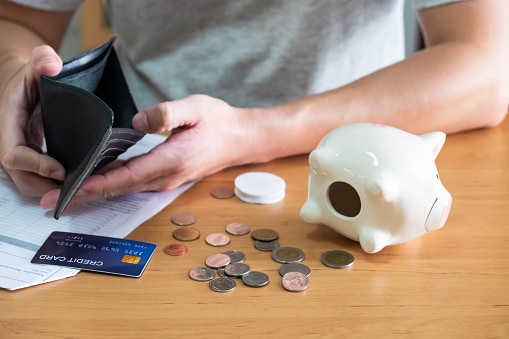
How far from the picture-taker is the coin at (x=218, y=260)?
2.50 ft

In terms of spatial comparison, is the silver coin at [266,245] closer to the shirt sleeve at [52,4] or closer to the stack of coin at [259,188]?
the stack of coin at [259,188]

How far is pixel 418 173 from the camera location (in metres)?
0.75

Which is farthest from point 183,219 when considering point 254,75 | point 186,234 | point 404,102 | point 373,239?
point 254,75

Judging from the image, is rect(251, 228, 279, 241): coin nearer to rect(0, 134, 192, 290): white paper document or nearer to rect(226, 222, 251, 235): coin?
rect(226, 222, 251, 235): coin

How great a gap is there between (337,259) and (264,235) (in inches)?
3.9

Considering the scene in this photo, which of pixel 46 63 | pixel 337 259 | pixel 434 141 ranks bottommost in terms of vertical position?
pixel 337 259

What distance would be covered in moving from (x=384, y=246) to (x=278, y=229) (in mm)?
140

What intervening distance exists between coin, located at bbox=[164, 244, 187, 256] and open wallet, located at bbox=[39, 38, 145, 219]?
126 millimetres

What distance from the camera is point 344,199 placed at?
80 centimetres

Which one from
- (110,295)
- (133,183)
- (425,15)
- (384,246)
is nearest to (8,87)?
(133,183)

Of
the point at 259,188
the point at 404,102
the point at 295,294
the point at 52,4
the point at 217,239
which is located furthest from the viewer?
the point at 52,4

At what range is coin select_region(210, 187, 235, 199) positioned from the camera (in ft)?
3.06

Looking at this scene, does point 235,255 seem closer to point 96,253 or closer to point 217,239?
point 217,239

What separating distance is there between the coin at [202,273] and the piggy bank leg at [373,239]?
18cm
